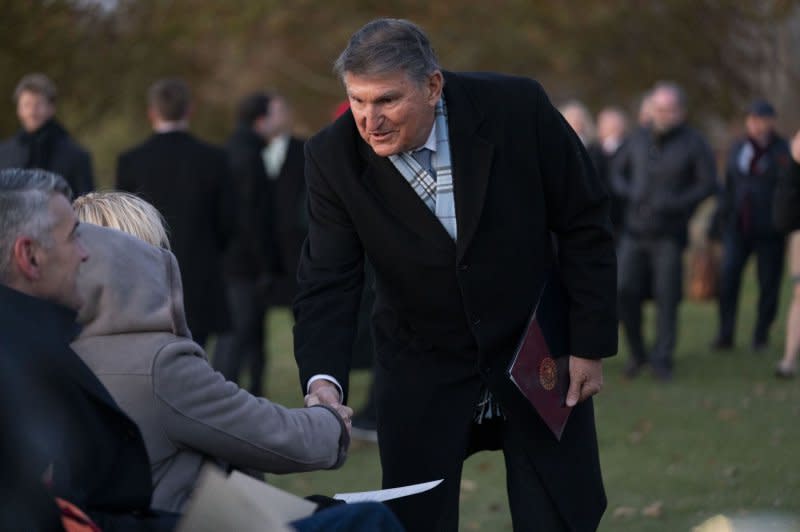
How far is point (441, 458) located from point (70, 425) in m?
1.58

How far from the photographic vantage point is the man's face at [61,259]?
3.18 metres

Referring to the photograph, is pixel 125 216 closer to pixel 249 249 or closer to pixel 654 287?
pixel 249 249

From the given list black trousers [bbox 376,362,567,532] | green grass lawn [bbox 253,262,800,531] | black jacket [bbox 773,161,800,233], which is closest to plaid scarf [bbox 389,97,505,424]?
black trousers [bbox 376,362,567,532]

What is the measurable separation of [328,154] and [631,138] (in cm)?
778

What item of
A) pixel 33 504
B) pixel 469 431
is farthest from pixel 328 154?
pixel 33 504

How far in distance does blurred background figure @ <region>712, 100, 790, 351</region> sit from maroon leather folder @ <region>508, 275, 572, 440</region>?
8.70 meters

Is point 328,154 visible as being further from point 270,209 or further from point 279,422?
point 270,209

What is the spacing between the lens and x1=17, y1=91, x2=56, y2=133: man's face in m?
9.29

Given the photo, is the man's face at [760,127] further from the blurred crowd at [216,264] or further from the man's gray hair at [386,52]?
the man's gray hair at [386,52]

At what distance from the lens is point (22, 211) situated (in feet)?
10.5

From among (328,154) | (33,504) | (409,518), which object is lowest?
(409,518)

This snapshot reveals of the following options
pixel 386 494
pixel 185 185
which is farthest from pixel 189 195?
pixel 386 494

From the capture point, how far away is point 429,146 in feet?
13.9

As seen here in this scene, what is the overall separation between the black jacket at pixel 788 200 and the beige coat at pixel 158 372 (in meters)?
3.94
